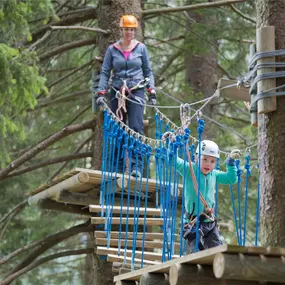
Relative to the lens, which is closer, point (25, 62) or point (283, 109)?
point (283, 109)

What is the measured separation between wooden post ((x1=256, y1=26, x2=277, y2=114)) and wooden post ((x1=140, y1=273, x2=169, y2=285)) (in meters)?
1.10

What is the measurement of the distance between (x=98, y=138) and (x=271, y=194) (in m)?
3.99

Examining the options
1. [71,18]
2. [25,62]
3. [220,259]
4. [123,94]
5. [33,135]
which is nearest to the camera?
[220,259]

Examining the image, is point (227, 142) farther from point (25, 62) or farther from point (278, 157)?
point (278, 157)

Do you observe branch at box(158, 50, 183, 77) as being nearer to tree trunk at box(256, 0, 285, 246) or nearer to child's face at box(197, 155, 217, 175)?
child's face at box(197, 155, 217, 175)

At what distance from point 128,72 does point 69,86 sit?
13.0 ft

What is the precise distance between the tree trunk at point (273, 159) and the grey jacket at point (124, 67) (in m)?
2.98

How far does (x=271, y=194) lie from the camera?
183 inches

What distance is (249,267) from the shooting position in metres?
4.05

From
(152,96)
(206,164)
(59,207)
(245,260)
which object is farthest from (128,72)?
(245,260)

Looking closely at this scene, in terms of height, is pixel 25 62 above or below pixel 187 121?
above

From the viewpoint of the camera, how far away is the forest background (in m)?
7.94

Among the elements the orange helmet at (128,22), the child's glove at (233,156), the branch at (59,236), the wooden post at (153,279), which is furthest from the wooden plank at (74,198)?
the wooden post at (153,279)

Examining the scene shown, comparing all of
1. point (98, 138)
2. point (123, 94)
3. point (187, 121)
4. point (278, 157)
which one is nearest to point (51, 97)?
point (98, 138)
